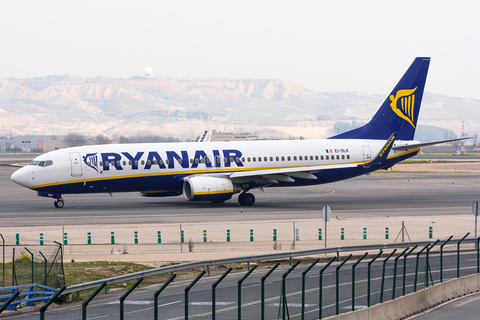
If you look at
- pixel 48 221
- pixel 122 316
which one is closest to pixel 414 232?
pixel 48 221

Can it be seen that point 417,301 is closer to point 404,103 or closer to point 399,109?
point 399,109

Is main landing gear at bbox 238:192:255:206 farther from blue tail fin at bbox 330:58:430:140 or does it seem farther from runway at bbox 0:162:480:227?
blue tail fin at bbox 330:58:430:140

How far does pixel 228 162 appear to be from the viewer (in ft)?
150

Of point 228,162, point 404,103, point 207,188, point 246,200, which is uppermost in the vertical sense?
point 404,103

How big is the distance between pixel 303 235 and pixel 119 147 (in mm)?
17474

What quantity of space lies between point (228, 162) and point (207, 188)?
3.51m

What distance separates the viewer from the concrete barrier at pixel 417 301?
A: 15.5 m

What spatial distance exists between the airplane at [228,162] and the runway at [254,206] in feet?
5.30

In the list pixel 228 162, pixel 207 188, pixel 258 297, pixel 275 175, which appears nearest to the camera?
pixel 258 297

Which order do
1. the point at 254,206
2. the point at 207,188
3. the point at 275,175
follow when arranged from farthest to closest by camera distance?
the point at 254,206 → the point at 275,175 → the point at 207,188

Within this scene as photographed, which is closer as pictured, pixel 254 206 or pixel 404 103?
pixel 254 206

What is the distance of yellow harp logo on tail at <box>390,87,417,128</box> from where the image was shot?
51938 mm

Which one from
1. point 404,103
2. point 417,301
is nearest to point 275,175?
point 404,103

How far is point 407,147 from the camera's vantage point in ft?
166
